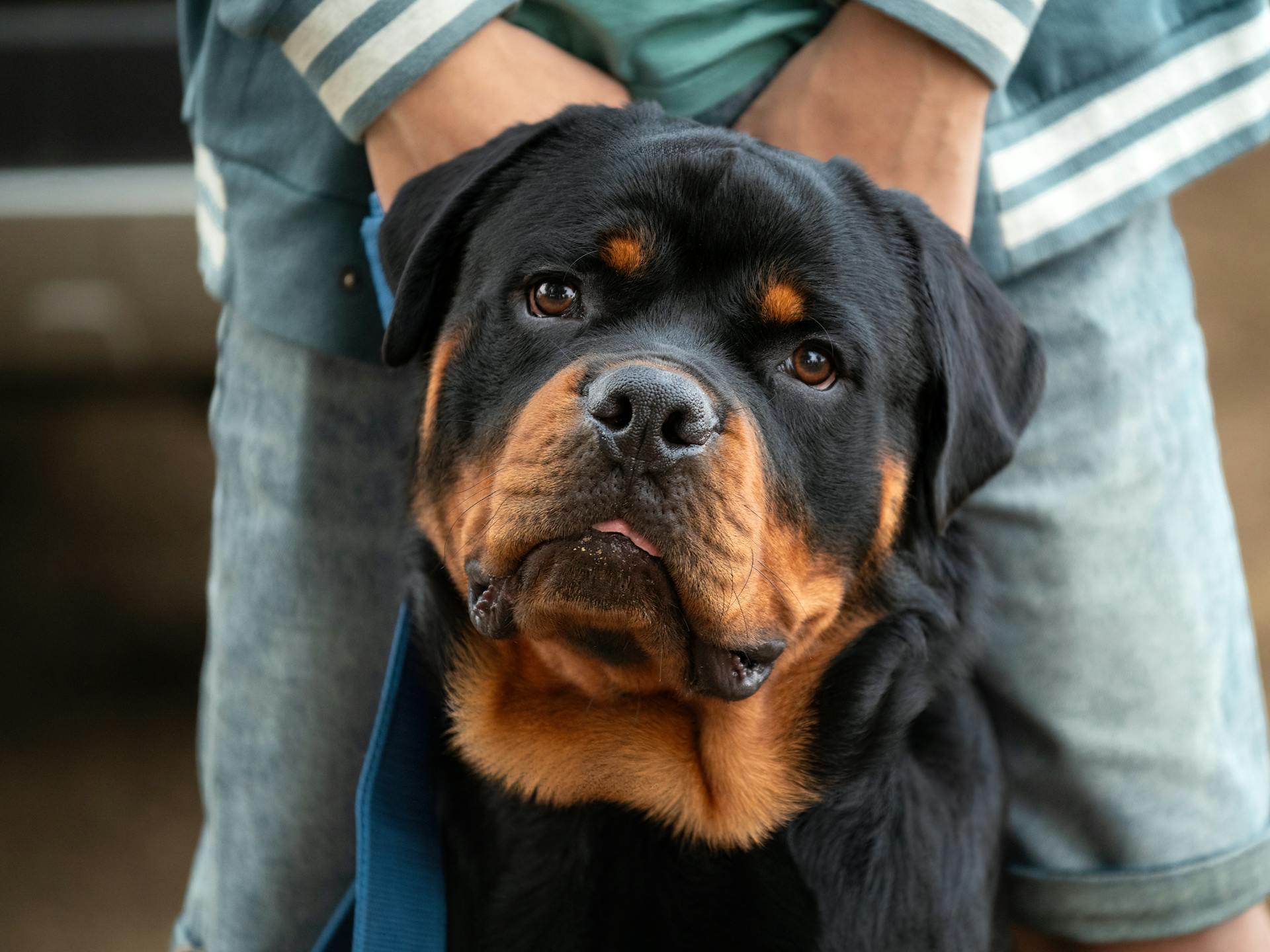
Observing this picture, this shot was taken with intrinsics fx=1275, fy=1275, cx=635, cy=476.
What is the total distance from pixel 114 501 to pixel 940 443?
87.2 inches

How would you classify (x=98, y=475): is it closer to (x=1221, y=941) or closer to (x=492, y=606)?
(x=492, y=606)

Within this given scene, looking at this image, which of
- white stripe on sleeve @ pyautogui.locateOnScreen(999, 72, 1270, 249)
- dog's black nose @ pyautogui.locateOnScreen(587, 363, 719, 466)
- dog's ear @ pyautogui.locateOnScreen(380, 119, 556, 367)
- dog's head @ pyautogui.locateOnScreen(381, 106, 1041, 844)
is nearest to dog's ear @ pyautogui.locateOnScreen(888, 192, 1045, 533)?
dog's head @ pyautogui.locateOnScreen(381, 106, 1041, 844)

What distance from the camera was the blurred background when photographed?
2838 mm

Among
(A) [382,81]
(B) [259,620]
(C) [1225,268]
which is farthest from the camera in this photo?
(C) [1225,268]

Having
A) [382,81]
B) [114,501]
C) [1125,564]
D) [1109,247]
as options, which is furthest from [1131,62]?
[114,501]

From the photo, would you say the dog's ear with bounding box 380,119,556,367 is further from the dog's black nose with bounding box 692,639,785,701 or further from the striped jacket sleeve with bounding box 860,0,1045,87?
the dog's black nose with bounding box 692,639,785,701

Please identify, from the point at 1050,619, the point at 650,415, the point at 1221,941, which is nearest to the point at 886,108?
the point at 650,415

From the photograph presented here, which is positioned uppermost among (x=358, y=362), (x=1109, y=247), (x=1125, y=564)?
(x=1109, y=247)

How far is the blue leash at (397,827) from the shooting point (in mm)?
Result: 1760

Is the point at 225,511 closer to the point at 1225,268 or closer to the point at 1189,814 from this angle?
the point at 1189,814

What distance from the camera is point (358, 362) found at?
83.7 inches

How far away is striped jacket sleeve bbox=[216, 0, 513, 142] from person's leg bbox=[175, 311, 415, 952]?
518mm

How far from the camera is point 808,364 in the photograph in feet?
5.86

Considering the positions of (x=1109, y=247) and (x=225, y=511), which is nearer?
(x=1109, y=247)
